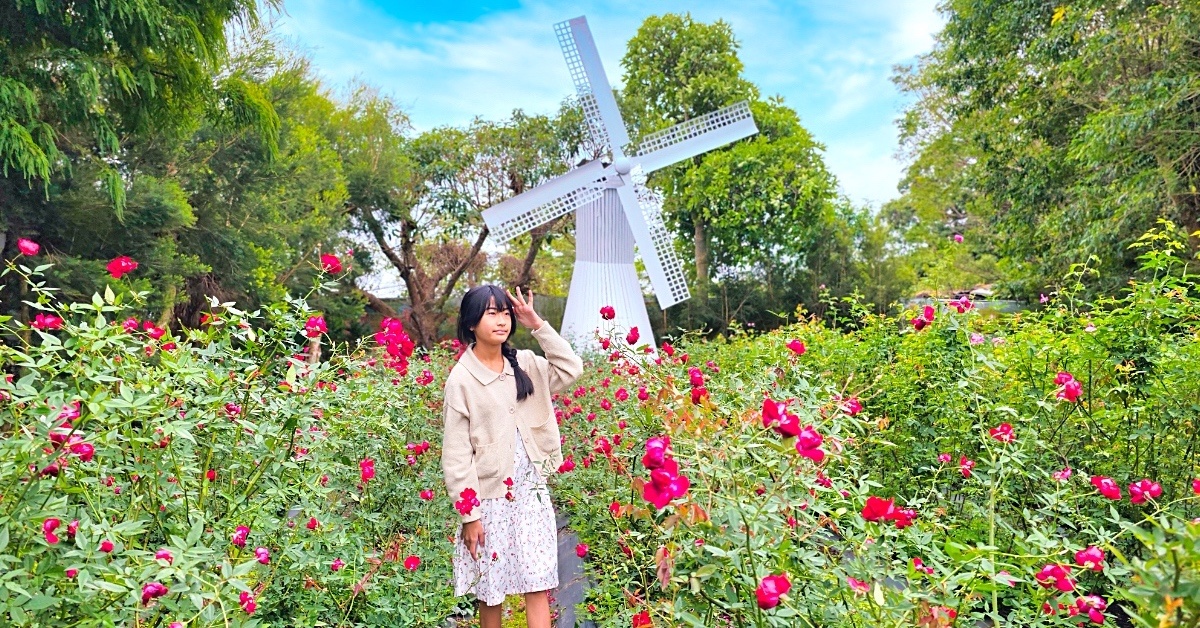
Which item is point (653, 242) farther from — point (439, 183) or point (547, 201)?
point (439, 183)

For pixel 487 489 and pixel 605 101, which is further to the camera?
pixel 605 101

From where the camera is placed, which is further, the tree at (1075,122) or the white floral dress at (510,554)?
the tree at (1075,122)

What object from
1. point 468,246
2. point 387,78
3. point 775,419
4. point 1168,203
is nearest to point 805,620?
point 775,419

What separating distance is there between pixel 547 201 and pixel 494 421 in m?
8.66

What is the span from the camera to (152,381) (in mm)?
1777

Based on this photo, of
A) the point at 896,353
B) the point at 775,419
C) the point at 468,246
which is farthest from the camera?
the point at 468,246

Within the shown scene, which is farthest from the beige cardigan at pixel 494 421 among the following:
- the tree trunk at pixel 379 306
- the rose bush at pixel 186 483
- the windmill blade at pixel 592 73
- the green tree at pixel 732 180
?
the tree trunk at pixel 379 306

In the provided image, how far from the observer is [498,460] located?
2.46 metres

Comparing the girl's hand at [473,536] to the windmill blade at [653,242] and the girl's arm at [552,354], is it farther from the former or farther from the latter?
the windmill blade at [653,242]

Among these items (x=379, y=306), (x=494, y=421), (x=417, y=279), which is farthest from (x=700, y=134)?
(x=494, y=421)

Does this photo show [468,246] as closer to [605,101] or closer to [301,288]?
[301,288]

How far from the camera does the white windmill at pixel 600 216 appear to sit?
1091 cm

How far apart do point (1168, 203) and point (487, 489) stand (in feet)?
31.0

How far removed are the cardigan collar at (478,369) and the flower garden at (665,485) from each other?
0.20 metres
